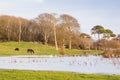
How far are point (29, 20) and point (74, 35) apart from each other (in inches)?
537

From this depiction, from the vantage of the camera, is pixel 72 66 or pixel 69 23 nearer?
pixel 72 66

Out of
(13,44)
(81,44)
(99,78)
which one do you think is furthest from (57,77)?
(81,44)

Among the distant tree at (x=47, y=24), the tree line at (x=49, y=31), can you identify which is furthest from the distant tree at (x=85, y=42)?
the distant tree at (x=47, y=24)

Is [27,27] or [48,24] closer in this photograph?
[48,24]

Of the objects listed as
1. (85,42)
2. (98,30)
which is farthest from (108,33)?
(85,42)

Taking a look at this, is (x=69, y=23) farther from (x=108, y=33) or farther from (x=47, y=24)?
(x=108, y=33)

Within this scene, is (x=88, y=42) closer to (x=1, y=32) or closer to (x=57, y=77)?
(x=1, y=32)

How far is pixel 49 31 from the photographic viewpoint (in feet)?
256

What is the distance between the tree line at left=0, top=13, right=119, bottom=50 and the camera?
7806 cm

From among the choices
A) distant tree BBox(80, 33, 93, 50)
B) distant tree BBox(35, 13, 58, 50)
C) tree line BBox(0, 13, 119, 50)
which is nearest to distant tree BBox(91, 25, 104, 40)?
tree line BBox(0, 13, 119, 50)

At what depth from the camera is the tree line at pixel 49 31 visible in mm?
78062

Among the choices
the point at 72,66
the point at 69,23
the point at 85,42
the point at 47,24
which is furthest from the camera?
the point at 85,42

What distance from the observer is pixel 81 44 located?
81812mm

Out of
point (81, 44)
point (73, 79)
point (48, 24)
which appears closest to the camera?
point (73, 79)
